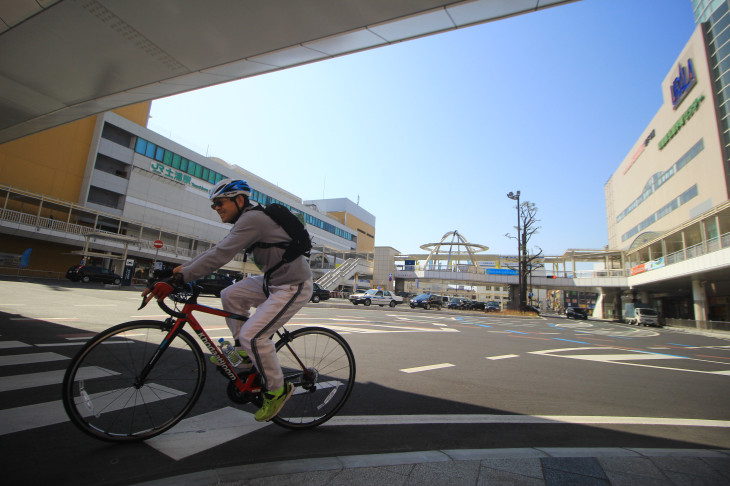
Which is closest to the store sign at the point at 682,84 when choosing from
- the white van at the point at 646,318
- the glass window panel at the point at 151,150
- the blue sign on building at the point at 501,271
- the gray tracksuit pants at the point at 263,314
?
the white van at the point at 646,318

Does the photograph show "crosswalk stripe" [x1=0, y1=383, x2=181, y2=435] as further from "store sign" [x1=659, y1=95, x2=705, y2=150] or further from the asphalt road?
"store sign" [x1=659, y1=95, x2=705, y2=150]

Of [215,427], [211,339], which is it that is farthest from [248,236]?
[215,427]

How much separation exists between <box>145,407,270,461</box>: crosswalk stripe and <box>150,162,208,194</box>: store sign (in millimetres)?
46337

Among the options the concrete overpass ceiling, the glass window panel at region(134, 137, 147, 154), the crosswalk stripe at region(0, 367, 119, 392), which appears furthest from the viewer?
the glass window panel at region(134, 137, 147, 154)

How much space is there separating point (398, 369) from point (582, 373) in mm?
3275

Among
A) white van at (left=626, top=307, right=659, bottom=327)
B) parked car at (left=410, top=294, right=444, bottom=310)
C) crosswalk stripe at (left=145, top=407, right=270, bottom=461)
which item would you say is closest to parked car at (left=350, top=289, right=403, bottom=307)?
parked car at (left=410, top=294, right=444, bottom=310)

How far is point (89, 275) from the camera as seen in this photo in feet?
87.0

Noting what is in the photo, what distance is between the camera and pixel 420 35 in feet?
20.4

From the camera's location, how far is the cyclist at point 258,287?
2467mm

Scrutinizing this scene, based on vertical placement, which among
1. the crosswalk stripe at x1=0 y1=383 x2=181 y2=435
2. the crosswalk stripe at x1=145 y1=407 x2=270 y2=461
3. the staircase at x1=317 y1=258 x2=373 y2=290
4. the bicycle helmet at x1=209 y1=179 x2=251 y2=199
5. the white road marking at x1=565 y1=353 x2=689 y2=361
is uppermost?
the staircase at x1=317 y1=258 x2=373 y2=290

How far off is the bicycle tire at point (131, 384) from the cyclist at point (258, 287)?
25 centimetres

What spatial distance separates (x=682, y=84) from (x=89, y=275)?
58050 millimetres

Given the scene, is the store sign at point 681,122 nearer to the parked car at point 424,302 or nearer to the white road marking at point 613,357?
the parked car at point 424,302

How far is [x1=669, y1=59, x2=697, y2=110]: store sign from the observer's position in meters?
33.2
